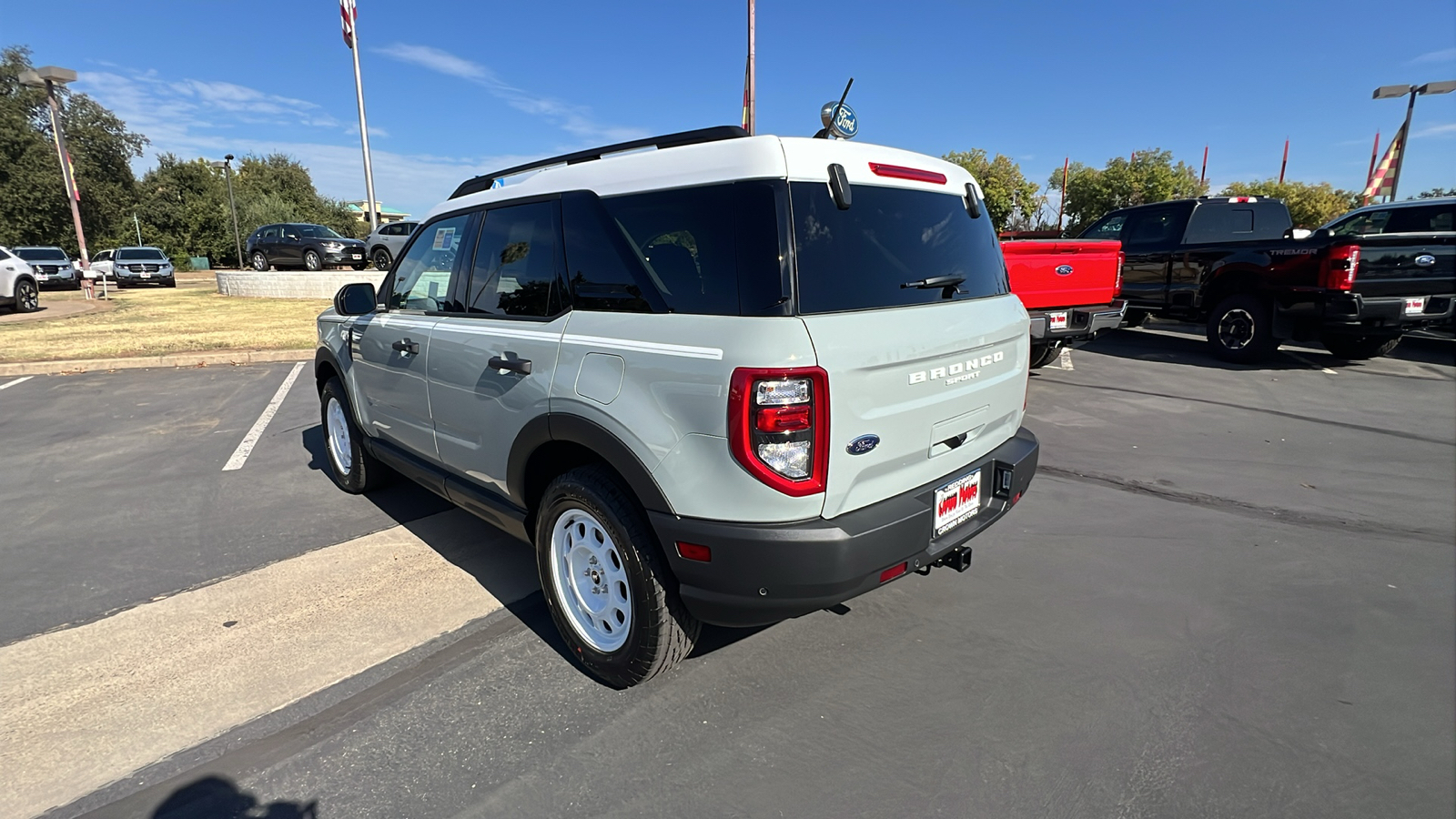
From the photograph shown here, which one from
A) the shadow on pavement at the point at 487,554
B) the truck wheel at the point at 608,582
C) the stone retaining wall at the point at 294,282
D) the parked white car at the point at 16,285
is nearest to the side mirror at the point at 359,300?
the shadow on pavement at the point at 487,554

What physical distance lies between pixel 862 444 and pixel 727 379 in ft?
1.65

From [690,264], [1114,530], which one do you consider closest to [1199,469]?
[1114,530]

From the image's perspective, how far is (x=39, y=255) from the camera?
23.2 meters

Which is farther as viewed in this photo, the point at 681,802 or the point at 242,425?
the point at 242,425

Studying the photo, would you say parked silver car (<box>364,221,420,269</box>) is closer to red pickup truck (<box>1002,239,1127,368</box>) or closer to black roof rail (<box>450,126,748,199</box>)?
red pickup truck (<box>1002,239,1127,368</box>)

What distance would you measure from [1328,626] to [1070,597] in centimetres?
102

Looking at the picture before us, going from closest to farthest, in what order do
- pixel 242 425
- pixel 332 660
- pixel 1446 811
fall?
pixel 1446 811
pixel 332 660
pixel 242 425

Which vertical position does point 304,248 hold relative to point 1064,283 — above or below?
above

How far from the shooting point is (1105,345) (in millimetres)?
11555

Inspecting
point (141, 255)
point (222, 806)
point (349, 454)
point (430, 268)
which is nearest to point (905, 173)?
point (430, 268)

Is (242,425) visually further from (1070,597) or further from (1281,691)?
(1281,691)

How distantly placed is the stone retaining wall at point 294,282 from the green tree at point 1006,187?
32.6 meters

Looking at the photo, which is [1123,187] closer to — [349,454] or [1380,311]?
[1380,311]

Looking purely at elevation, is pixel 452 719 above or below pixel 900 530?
below
